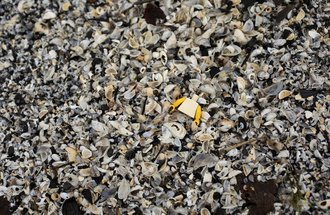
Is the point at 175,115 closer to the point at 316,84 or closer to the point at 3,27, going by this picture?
the point at 316,84

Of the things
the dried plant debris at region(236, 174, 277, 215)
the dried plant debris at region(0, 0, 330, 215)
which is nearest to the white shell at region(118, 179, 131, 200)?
the dried plant debris at region(0, 0, 330, 215)

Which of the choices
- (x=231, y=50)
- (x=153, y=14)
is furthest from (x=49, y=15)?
(x=231, y=50)

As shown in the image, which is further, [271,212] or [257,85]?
[257,85]

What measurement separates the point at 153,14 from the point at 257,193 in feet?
2.32

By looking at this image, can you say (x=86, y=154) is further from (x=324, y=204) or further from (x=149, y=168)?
(x=324, y=204)

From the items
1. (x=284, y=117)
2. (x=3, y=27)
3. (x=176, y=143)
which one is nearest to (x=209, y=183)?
(x=176, y=143)

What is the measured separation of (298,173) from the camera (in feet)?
4.79

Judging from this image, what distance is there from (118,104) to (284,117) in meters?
0.50

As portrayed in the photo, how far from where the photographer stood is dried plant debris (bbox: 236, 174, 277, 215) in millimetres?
1439

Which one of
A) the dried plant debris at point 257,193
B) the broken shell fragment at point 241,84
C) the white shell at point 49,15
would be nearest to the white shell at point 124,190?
the dried plant debris at point 257,193

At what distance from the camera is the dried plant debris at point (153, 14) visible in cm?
177

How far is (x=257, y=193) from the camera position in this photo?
1451 millimetres

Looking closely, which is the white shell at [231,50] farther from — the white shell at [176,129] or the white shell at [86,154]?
the white shell at [86,154]

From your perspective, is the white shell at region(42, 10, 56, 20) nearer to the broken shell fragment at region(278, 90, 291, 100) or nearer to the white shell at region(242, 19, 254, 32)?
the white shell at region(242, 19, 254, 32)
